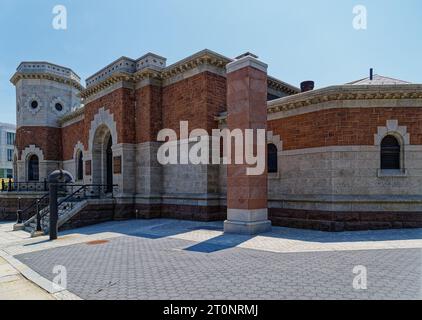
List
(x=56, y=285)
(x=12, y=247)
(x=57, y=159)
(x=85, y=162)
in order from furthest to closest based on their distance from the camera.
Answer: (x=57, y=159) < (x=85, y=162) < (x=12, y=247) < (x=56, y=285)

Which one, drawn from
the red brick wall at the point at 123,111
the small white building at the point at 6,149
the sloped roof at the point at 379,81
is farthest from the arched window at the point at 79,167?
the small white building at the point at 6,149

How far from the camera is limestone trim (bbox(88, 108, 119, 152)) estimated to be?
15617mm

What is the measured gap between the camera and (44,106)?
2352 centimetres

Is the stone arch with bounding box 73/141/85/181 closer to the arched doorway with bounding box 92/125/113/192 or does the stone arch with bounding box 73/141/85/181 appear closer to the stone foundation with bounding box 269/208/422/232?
the arched doorway with bounding box 92/125/113/192

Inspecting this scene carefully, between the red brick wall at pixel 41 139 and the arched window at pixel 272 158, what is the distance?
21003 millimetres

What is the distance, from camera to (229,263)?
20.0 ft

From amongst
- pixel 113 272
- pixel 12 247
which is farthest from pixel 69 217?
pixel 113 272

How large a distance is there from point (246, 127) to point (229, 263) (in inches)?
201

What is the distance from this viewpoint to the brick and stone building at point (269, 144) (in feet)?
32.0

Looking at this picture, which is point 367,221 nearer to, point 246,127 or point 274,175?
point 274,175

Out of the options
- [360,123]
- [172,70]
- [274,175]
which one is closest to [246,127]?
[274,175]

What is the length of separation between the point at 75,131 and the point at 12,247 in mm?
14938

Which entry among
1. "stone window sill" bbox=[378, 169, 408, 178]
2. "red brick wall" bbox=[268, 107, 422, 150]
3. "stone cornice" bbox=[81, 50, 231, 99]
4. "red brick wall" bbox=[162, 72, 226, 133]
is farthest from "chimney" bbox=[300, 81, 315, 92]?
"stone window sill" bbox=[378, 169, 408, 178]
